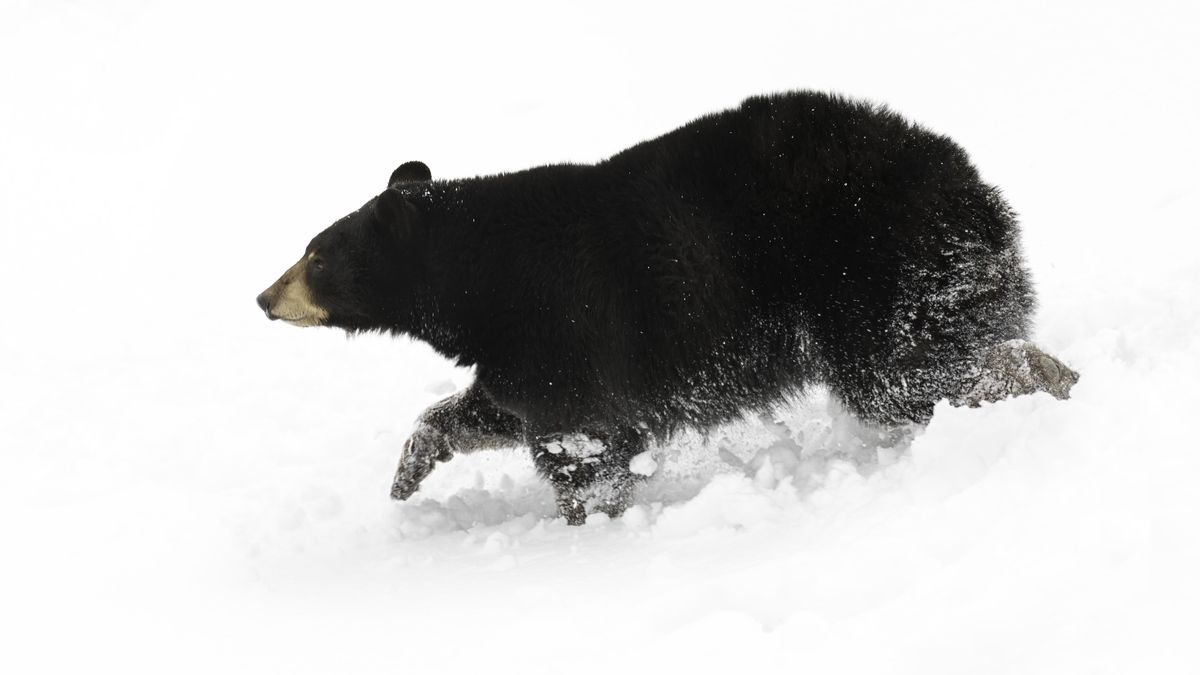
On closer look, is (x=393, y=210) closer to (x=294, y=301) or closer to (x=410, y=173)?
(x=294, y=301)

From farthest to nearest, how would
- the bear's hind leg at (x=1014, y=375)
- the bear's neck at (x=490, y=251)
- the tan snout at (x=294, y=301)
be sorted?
1. the tan snout at (x=294, y=301)
2. the bear's neck at (x=490, y=251)
3. the bear's hind leg at (x=1014, y=375)

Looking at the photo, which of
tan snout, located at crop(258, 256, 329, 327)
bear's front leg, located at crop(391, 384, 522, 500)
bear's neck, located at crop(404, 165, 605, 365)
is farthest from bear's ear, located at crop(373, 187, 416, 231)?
bear's front leg, located at crop(391, 384, 522, 500)

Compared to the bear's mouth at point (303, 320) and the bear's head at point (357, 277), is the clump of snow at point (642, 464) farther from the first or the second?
the bear's mouth at point (303, 320)

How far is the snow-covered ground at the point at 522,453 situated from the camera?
401 cm

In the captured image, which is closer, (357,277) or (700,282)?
(700,282)

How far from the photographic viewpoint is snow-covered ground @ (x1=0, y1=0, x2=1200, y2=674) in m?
4.01

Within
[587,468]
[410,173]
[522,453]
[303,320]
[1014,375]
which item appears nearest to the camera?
[1014,375]

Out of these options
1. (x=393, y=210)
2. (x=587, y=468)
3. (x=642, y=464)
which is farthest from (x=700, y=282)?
(x=393, y=210)

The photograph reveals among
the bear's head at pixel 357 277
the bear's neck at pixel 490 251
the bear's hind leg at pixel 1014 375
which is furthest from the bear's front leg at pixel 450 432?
the bear's hind leg at pixel 1014 375

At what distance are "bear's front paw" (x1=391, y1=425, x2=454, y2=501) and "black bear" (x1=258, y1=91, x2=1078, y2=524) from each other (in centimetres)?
56

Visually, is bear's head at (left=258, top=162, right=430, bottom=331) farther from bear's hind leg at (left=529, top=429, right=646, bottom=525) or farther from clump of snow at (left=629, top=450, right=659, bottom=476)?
clump of snow at (left=629, top=450, right=659, bottom=476)

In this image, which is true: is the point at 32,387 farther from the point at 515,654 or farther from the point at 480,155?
the point at 480,155

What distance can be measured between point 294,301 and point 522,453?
6.19 feet

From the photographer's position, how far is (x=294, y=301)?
6496mm
